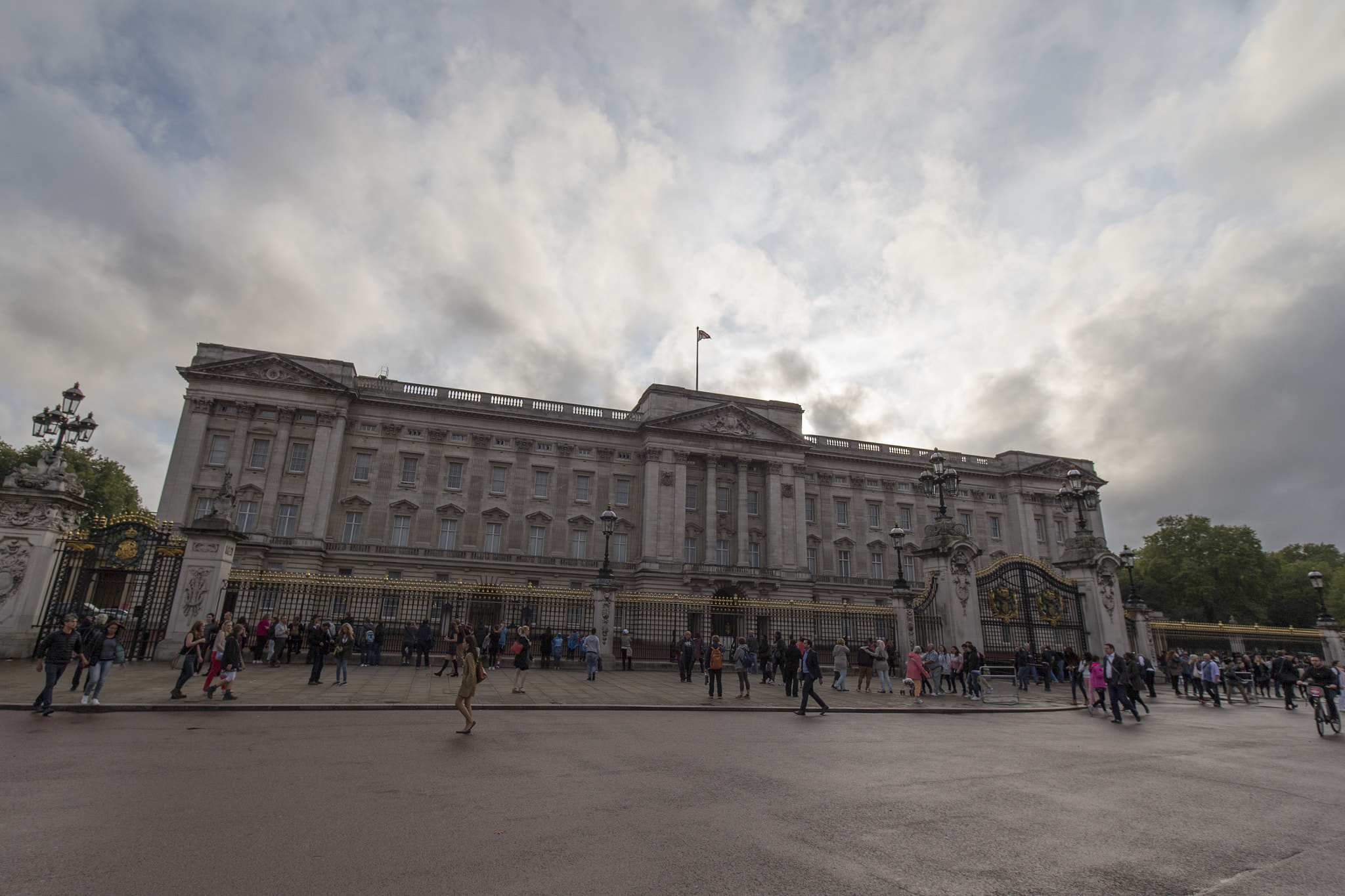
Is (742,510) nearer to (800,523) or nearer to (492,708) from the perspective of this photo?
(800,523)

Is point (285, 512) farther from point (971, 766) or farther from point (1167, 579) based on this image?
point (1167, 579)

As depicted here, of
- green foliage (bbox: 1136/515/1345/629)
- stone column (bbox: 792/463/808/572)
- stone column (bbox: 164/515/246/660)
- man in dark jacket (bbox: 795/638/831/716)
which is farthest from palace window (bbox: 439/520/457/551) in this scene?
green foliage (bbox: 1136/515/1345/629)

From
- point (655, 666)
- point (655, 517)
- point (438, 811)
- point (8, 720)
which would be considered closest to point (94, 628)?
point (8, 720)

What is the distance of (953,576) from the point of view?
69.7 ft

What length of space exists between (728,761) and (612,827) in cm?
370

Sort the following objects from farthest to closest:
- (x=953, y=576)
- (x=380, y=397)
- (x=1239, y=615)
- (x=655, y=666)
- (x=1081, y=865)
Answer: (x=1239, y=615) → (x=380, y=397) → (x=655, y=666) → (x=953, y=576) → (x=1081, y=865)

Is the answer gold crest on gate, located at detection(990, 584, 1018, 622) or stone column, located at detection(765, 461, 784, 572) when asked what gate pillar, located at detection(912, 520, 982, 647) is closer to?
gold crest on gate, located at detection(990, 584, 1018, 622)

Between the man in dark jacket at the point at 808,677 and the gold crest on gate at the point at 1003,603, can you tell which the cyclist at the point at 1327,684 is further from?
the man in dark jacket at the point at 808,677

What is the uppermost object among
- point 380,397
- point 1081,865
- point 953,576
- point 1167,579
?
point 380,397

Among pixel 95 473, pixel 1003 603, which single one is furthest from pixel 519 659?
pixel 95 473

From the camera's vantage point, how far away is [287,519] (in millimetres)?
43750

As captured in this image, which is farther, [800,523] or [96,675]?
[800,523]

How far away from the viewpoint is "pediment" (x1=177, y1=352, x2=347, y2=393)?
43719 mm

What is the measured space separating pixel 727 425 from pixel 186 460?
122ft
